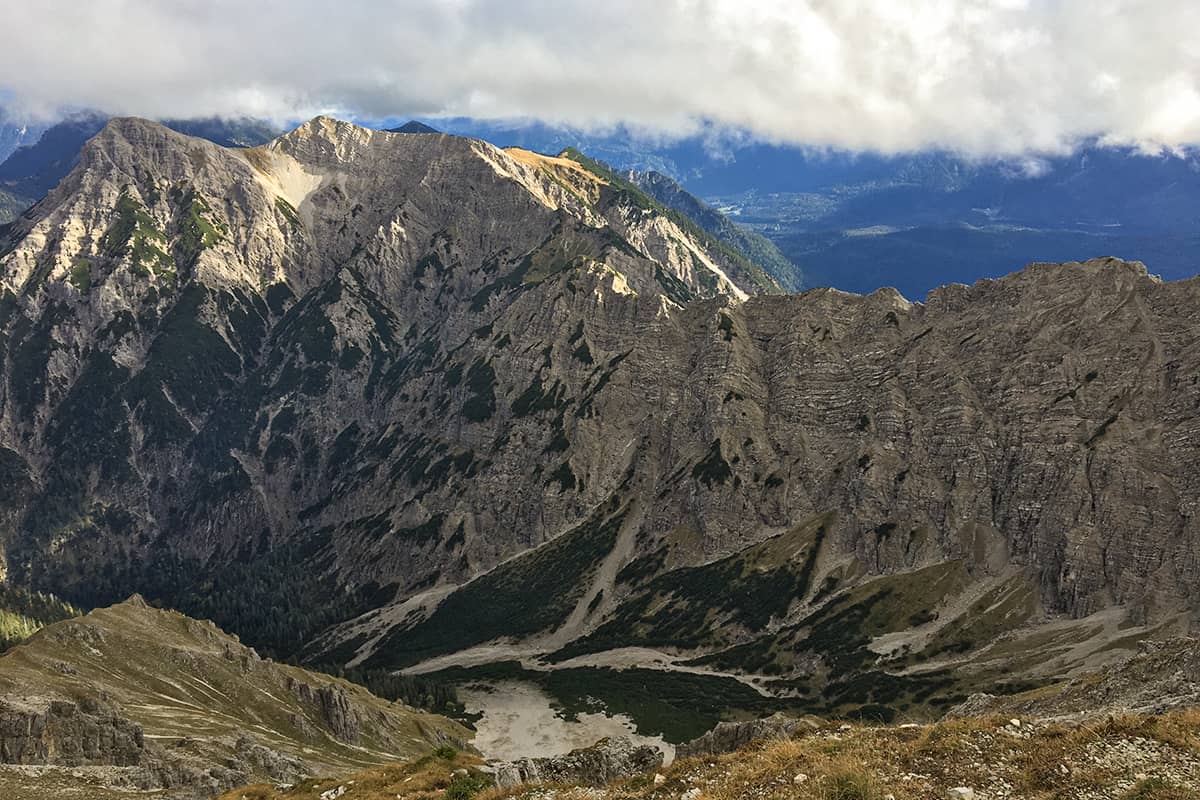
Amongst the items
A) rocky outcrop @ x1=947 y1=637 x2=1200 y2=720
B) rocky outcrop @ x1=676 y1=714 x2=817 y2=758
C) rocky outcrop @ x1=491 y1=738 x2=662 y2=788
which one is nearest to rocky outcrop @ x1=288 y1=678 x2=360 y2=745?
rocky outcrop @ x1=676 y1=714 x2=817 y2=758

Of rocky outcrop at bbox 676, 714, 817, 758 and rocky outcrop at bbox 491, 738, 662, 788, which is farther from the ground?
rocky outcrop at bbox 491, 738, 662, 788

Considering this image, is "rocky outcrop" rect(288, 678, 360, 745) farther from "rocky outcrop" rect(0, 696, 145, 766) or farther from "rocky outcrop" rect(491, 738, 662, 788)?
"rocky outcrop" rect(491, 738, 662, 788)

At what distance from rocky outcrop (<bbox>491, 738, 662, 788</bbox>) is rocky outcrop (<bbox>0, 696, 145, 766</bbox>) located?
6292 centimetres

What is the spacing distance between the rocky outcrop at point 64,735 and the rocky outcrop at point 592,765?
62919mm

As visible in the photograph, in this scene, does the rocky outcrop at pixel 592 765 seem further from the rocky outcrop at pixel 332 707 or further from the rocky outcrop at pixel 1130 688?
the rocky outcrop at pixel 332 707

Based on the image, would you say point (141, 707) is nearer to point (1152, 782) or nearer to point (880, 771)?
point (880, 771)

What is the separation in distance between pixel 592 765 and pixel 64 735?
243 ft

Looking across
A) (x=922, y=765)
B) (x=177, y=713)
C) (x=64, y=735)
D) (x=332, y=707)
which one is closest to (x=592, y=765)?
(x=922, y=765)

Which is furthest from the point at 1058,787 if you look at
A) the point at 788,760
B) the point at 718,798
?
the point at 718,798

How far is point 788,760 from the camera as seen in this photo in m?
33.6

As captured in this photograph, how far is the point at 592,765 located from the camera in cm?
4959

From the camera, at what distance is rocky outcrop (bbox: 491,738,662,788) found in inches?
1903

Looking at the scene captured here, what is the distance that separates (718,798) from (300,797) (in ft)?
133

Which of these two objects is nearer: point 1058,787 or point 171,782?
point 1058,787
